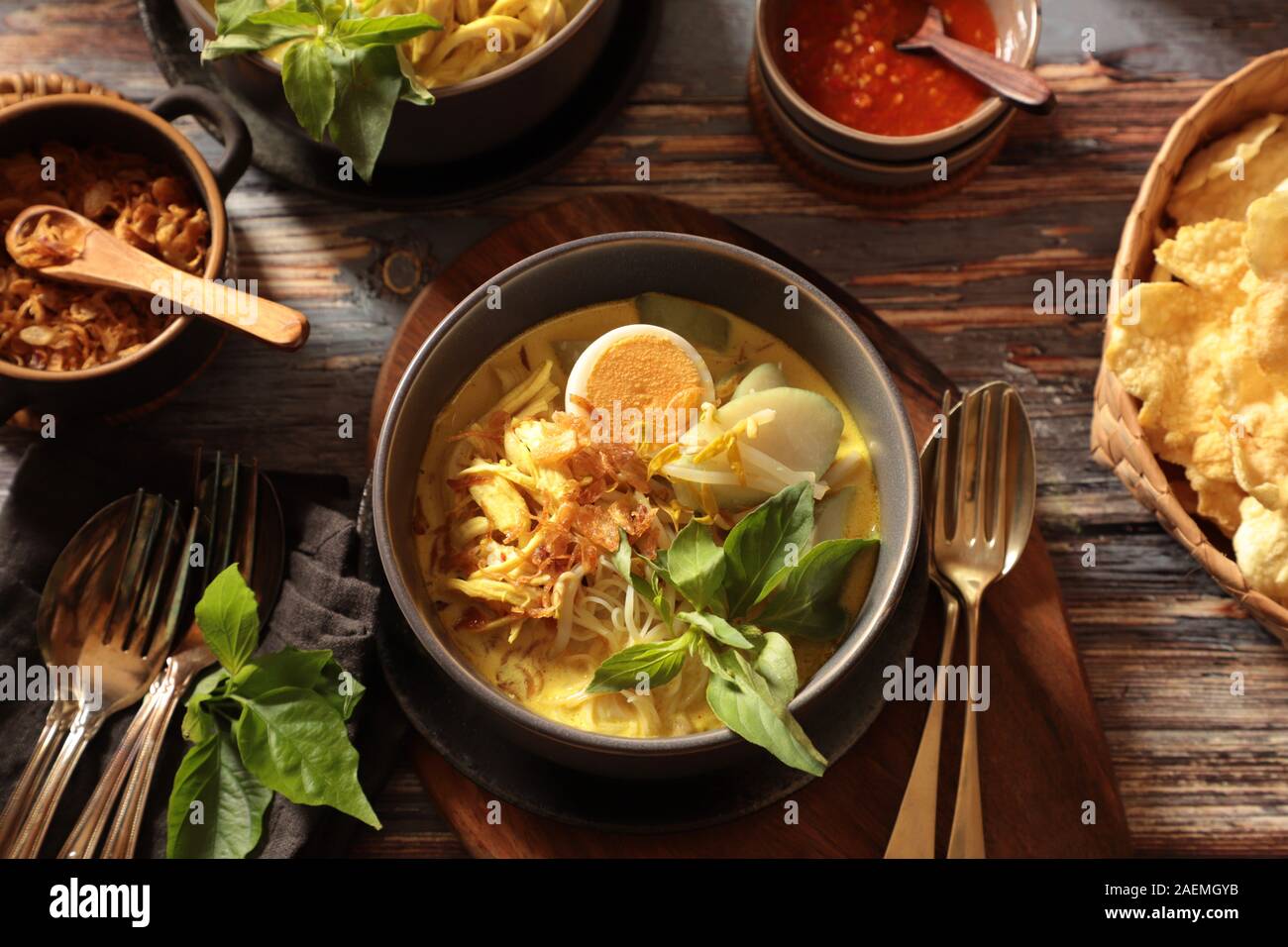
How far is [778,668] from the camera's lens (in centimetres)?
181

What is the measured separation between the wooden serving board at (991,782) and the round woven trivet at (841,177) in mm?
788

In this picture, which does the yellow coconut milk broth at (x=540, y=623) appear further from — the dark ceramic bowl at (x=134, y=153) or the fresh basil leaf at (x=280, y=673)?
the dark ceramic bowl at (x=134, y=153)

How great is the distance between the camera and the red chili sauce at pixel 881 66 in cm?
241

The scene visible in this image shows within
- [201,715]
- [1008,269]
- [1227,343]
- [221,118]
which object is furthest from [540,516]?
[1227,343]

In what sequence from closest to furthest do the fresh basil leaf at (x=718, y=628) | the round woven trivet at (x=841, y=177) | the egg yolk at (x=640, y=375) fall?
1. the fresh basil leaf at (x=718, y=628)
2. the egg yolk at (x=640, y=375)
3. the round woven trivet at (x=841, y=177)

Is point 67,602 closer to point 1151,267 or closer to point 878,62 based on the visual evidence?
point 878,62

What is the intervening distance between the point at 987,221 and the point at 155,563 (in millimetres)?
1862

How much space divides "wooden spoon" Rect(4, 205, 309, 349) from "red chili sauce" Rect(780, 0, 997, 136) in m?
1.19

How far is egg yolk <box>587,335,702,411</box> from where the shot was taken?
2133mm

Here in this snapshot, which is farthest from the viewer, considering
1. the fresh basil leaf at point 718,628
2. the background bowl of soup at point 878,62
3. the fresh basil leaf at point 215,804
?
the background bowl of soup at point 878,62

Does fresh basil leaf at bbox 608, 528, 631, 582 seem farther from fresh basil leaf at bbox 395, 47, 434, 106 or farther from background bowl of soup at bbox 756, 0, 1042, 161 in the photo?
background bowl of soup at bbox 756, 0, 1042, 161

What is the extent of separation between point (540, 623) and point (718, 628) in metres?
0.39

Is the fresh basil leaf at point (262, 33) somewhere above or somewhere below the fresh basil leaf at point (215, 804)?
above

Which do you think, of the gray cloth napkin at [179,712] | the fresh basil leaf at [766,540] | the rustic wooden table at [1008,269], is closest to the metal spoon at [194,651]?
the gray cloth napkin at [179,712]
